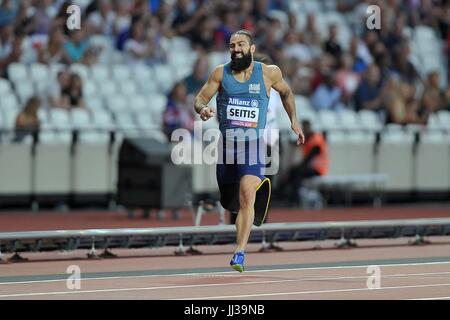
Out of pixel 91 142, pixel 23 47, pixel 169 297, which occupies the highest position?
pixel 23 47

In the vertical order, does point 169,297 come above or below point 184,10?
below

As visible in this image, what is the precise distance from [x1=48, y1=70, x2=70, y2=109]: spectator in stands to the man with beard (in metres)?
8.53

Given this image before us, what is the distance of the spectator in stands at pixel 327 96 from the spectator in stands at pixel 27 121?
5978 mm

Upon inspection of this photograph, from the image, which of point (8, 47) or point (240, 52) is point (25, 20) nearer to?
point (8, 47)

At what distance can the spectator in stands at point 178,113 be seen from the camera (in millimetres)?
22703

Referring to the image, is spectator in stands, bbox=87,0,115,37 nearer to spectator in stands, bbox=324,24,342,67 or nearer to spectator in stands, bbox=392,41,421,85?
spectator in stands, bbox=324,24,342,67

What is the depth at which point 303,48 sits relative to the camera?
2667cm

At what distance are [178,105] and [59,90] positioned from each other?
2004mm

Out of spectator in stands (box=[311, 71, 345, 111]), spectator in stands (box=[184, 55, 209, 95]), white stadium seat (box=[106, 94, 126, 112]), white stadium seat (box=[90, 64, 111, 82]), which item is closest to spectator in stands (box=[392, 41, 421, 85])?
spectator in stands (box=[311, 71, 345, 111])

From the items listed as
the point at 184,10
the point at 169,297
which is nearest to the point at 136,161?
the point at 184,10

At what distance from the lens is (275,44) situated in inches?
1011

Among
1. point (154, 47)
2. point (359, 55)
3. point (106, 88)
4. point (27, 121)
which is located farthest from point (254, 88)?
point (359, 55)
